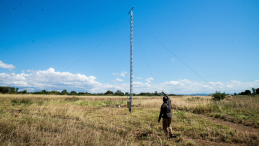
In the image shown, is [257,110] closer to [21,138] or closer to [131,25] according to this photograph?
[131,25]

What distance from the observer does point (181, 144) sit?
6004 mm

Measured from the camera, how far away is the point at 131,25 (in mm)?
16969

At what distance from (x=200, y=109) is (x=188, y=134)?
1016 centimetres

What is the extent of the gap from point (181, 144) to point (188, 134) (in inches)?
77.2

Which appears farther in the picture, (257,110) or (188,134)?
(257,110)

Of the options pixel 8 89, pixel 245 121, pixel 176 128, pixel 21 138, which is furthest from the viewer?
pixel 8 89

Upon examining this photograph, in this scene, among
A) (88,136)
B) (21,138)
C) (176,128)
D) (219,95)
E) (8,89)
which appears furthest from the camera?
(8,89)

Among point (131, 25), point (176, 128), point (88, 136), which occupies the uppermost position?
point (131, 25)

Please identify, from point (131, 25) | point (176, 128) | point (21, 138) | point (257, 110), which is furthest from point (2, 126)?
point (257, 110)

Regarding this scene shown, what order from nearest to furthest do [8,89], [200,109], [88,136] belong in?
[88,136], [200,109], [8,89]

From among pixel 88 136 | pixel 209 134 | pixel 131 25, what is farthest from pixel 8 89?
pixel 209 134

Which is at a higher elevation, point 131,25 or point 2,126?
point 131,25

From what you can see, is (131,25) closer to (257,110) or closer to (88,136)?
(88,136)

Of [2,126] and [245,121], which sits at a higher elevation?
[2,126]
